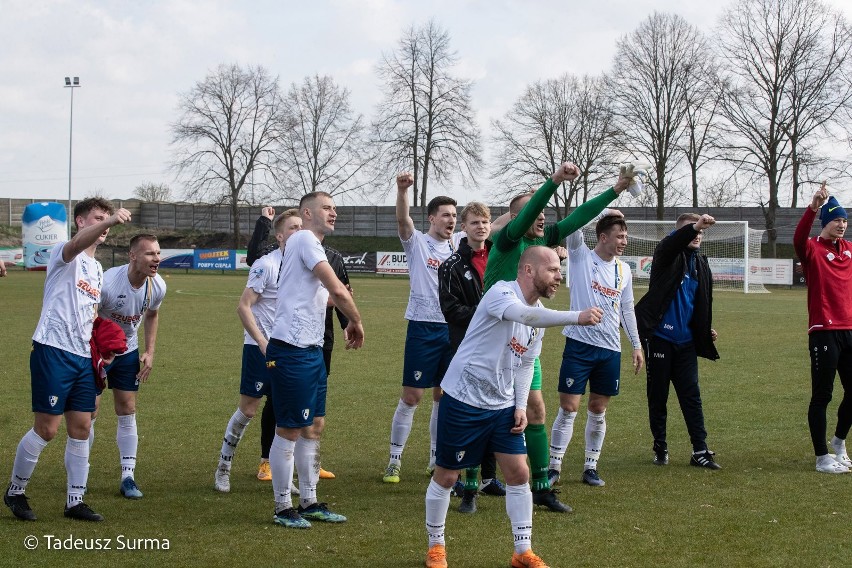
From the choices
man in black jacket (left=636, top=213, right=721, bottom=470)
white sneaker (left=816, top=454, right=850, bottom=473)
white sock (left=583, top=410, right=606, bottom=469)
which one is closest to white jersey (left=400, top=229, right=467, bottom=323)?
white sock (left=583, top=410, right=606, bottom=469)

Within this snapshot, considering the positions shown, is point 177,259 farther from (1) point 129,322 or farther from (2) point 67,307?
(2) point 67,307

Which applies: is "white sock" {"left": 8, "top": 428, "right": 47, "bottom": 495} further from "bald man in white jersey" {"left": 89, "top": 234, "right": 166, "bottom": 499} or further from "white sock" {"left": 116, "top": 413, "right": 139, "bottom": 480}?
"white sock" {"left": 116, "top": 413, "right": 139, "bottom": 480}

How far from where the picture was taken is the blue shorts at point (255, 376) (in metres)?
7.59

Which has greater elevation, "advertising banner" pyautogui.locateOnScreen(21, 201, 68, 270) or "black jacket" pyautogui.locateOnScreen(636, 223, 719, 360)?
"advertising banner" pyautogui.locateOnScreen(21, 201, 68, 270)

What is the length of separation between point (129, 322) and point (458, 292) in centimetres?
267

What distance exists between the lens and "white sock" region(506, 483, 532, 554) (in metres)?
5.40

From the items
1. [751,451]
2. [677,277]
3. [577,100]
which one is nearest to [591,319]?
[677,277]

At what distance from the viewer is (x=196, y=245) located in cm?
7044

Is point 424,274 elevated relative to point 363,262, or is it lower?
lower

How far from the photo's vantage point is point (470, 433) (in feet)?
18.1

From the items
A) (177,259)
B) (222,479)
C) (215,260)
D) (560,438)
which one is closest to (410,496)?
(560,438)

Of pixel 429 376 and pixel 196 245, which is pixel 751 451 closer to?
pixel 429 376

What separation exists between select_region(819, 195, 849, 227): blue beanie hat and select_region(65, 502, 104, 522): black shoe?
261 inches

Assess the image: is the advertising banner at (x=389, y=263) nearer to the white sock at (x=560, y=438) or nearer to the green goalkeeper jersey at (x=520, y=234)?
the white sock at (x=560, y=438)
